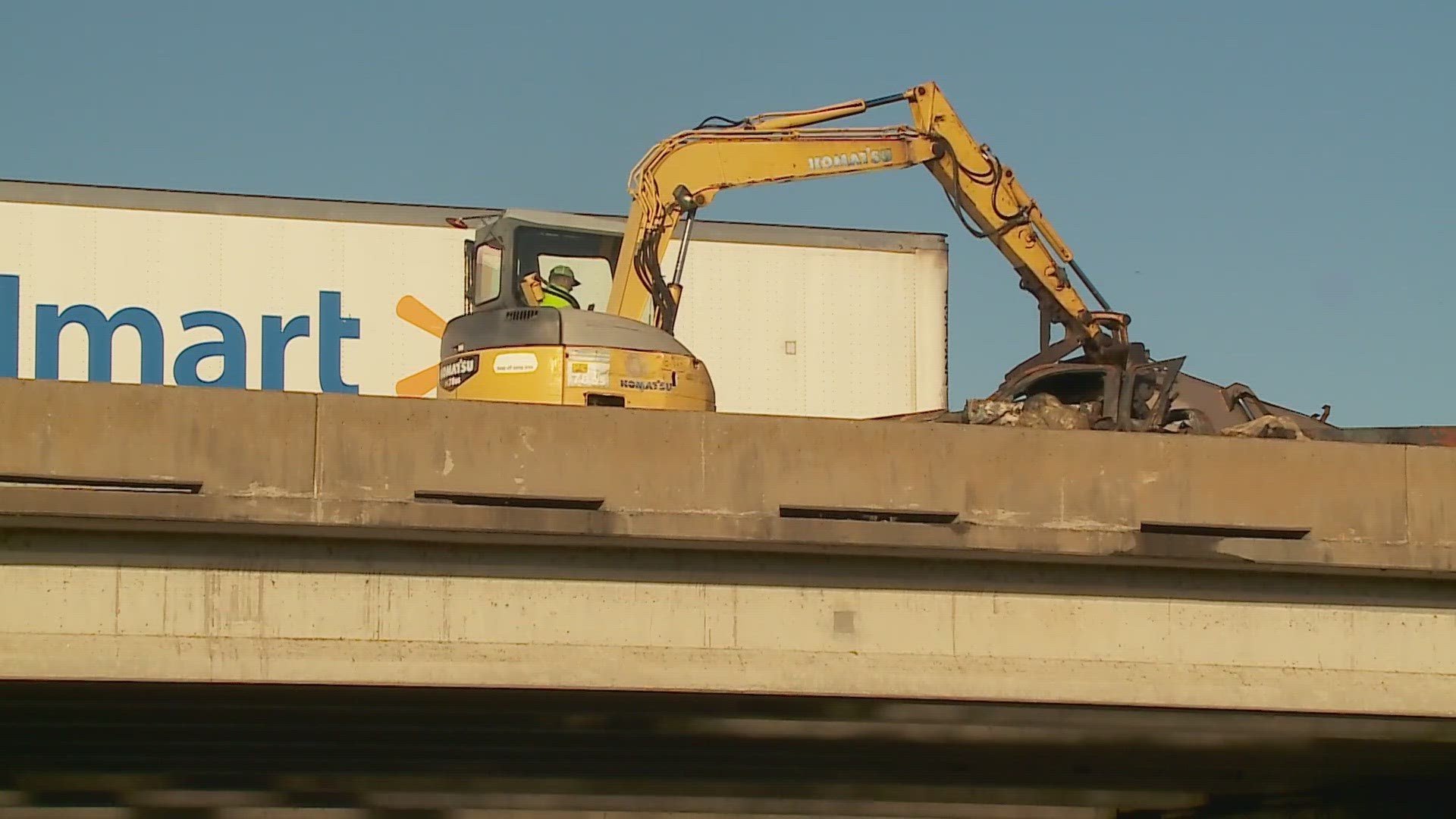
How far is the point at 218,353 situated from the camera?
2066 cm

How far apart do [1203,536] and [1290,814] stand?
586cm

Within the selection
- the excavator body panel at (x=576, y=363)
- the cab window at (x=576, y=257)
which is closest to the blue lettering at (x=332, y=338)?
the cab window at (x=576, y=257)

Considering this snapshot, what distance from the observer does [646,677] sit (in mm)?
11742

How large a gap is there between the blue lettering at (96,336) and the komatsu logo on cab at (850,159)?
23.3ft

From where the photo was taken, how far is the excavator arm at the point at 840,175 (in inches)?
721

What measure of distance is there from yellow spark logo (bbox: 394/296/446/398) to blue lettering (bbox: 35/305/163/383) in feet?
8.34

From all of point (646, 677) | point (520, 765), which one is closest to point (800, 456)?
point (646, 677)

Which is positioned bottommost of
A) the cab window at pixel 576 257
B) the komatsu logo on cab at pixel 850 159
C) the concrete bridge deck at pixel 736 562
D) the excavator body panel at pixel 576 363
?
the concrete bridge deck at pixel 736 562

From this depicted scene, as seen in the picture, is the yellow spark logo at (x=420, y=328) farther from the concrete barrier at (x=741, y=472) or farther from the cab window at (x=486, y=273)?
the concrete barrier at (x=741, y=472)

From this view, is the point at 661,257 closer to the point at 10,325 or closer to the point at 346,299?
the point at 346,299

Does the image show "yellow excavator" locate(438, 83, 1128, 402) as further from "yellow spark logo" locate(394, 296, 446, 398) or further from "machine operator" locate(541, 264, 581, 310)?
"yellow spark logo" locate(394, 296, 446, 398)

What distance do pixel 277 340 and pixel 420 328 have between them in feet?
5.14

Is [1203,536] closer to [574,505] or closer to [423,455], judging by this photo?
[574,505]

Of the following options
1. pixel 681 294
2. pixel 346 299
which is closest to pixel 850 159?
pixel 681 294
